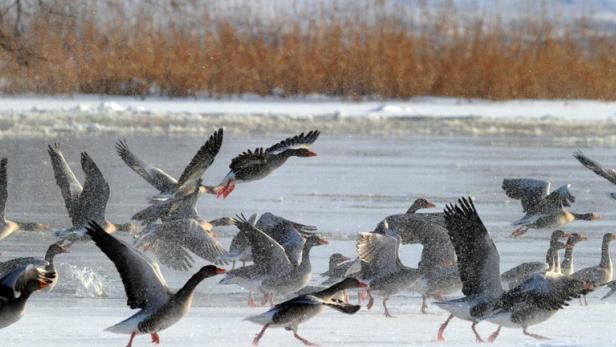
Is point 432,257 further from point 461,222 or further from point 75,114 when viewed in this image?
point 75,114

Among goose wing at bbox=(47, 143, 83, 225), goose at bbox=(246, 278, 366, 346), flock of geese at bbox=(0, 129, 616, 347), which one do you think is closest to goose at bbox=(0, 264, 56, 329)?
flock of geese at bbox=(0, 129, 616, 347)

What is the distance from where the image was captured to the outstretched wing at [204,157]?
9241 millimetres

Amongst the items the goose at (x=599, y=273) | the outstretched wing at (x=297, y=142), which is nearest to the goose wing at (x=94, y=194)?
the outstretched wing at (x=297, y=142)

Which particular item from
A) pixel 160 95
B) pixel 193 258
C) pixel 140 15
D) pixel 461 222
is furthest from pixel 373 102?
pixel 461 222

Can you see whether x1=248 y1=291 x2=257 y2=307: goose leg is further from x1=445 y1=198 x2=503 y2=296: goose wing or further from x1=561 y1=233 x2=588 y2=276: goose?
x1=561 y1=233 x2=588 y2=276: goose

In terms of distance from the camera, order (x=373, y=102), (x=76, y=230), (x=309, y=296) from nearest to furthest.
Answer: (x=309, y=296)
(x=76, y=230)
(x=373, y=102)

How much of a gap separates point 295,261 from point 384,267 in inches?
23.8

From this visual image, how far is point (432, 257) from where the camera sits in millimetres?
7992

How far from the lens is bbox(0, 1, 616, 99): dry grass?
2600 centimetres

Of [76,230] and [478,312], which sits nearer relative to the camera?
[478,312]

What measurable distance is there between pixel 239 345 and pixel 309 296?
444 millimetres

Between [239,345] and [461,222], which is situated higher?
[461,222]

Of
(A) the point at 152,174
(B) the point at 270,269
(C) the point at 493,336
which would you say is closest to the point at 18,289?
(B) the point at 270,269

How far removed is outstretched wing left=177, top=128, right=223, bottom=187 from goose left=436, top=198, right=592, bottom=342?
3.00 meters
